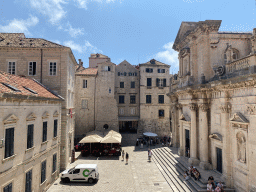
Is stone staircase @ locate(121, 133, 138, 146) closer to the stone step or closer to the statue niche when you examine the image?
the stone step

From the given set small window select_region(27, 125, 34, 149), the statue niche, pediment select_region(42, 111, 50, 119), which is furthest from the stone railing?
small window select_region(27, 125, 34, 149)

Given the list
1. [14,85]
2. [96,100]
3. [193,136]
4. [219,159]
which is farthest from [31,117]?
[96,100]

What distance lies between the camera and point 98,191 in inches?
611

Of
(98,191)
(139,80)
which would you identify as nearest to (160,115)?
(139,80)

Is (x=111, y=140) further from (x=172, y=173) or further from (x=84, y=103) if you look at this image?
(x=84, y=103)

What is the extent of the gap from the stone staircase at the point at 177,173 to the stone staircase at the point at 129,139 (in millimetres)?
9731

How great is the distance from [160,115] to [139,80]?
884 cm

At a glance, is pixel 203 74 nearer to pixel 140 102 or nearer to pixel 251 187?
pixel 251 187

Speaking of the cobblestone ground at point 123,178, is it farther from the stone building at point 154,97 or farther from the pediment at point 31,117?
the stone building at point 154,97

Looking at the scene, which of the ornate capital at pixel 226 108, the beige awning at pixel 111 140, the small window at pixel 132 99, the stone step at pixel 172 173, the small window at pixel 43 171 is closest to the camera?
the ornate capital at pixel 226 108

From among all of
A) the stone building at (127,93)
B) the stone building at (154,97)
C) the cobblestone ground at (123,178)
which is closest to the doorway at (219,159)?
the cobblestone ground at (123,178)

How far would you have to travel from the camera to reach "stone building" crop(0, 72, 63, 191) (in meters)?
10.3

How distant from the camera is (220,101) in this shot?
15.3 meters

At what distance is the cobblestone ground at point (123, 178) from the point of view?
52.9ft
